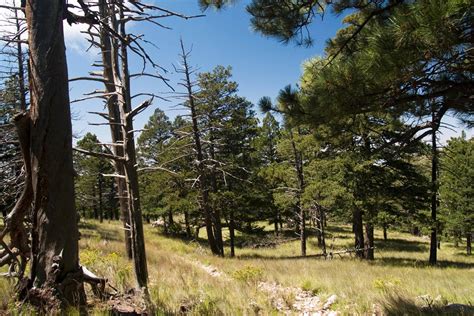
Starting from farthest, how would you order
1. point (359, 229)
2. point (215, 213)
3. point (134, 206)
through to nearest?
point (215, 213), point (359, 229), point (134, 206)

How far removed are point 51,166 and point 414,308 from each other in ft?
17.1

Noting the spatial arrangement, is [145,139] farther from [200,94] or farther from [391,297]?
[391,297]

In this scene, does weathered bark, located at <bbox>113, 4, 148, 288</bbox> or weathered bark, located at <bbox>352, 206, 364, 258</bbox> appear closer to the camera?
weathered bark, located at <bbox>113, 4, 148, 288</bbox>

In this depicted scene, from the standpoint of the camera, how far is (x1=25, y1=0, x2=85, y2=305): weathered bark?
2922 millimetres

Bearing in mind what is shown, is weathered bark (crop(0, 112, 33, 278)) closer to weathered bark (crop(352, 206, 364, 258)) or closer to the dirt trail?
the dirt trail

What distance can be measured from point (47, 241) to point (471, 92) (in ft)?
16.9

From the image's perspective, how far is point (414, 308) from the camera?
15.9ft

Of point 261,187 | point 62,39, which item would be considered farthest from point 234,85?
point 62,39

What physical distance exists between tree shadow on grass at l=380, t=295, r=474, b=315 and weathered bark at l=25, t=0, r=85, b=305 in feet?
14.1

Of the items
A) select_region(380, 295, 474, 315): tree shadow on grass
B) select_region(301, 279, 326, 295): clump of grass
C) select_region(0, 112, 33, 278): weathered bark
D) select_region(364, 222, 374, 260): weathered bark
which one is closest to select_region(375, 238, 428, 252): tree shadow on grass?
select_region(364, 222, 374, 260): weathered bark

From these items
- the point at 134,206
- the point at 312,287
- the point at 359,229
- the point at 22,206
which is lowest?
the point at 359,229

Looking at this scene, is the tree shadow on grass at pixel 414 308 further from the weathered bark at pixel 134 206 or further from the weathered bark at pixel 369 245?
the weathered bark at pixel 369 245

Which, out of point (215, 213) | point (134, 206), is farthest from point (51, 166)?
point (215, 213)

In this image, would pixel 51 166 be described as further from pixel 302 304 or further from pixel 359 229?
pixel 359 229
